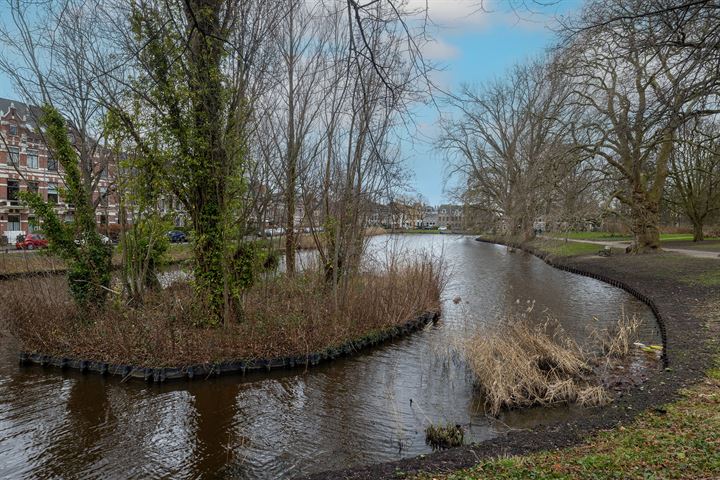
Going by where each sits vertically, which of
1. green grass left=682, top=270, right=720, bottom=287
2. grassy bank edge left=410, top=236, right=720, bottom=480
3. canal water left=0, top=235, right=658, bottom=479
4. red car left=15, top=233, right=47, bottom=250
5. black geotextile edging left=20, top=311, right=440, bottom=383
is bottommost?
canal water left=0, top=235, right=658, bottom=479

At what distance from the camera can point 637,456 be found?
4129 mm

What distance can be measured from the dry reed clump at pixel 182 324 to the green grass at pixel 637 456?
5.36 m

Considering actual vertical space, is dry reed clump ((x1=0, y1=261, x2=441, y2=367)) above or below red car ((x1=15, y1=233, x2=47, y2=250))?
below

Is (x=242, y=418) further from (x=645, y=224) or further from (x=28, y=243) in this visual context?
(x=645, y=224)

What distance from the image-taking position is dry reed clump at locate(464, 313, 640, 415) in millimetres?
7008

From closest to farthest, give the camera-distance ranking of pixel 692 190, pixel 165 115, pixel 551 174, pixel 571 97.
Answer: pixel 165 115
pixel 551 174
pixel 571 97
pixel 692 190

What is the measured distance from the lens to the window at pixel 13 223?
35.7 meters

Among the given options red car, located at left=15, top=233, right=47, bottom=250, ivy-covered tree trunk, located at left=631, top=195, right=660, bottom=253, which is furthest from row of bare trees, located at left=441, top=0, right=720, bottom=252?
red car, located at left=15, top=233, right=47, bottom=250

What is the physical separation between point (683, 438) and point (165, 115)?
8.90 m

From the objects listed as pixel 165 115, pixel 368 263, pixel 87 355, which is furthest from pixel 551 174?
pixel 87 355

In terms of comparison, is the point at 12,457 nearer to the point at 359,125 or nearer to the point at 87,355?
the point at 87,355

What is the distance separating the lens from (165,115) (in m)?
8.98

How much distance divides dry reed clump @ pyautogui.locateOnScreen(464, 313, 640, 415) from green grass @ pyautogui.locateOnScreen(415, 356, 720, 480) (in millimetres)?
1875

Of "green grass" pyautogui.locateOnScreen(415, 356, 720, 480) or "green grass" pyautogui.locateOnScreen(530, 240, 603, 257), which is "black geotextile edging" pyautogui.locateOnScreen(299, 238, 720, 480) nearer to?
"green grass" pyautogui.locateOnScreen(415, 356, 720, 480)
